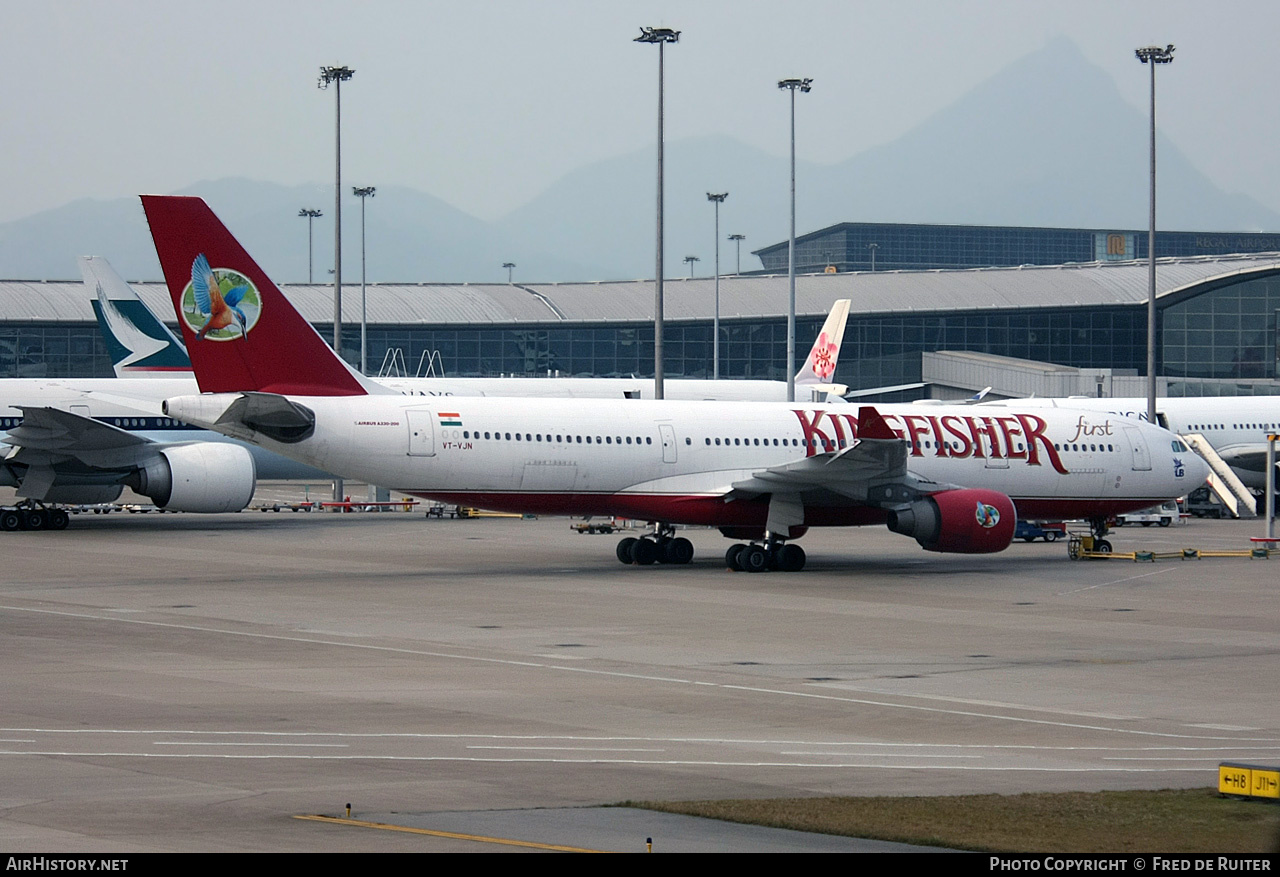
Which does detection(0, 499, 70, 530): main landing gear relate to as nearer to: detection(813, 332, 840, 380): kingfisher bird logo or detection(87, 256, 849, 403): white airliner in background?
detection(87, 256, 849, 403): white airliner in background

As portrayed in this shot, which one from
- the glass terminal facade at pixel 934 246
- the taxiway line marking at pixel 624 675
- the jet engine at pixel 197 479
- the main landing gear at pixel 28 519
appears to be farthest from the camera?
the glass terminal facade at pixel 934 246

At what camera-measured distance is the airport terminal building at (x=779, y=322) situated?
93.2 meters

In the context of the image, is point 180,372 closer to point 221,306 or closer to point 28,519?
point 28,519

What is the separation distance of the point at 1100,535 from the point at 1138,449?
2.19 m

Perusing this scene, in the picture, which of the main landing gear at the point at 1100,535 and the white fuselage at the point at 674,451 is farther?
the main landing gear at the point at 1100,535

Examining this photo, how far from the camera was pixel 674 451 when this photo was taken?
1282 inches

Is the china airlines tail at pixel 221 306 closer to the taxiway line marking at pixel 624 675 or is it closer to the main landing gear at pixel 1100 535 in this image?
the taxiway line marking at pixel 624 675

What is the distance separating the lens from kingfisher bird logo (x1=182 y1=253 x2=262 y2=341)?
1157 inches

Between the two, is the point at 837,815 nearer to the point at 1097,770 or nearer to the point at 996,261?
the point at 1097,770

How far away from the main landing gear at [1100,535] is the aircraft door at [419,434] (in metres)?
15.8

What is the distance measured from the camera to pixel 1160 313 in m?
93.6

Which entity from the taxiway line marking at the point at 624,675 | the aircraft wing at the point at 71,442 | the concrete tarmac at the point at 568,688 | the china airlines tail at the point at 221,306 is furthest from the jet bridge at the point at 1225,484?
the taxiway line marking at the point at 624,675
